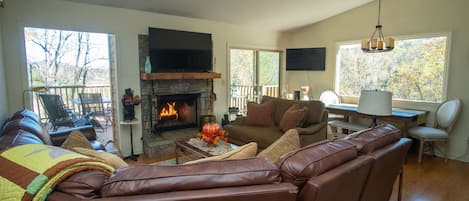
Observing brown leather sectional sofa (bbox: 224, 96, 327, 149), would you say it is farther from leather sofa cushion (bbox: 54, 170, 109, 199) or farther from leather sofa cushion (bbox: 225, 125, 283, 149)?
leather sofa cushion (bbox: 54, 170, 109, 199)

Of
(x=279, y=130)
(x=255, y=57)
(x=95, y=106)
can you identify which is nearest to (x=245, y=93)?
(x=255, y=57)

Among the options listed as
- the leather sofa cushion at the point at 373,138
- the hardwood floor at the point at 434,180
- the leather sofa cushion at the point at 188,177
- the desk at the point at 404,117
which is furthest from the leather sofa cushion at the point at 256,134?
the leather sofa cushion at the point at 188,177

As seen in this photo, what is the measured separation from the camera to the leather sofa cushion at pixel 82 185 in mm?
1081

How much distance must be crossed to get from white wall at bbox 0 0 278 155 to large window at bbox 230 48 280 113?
1.08 ft

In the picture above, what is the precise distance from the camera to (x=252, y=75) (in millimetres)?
6062

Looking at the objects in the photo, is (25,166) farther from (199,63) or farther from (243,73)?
(243,73)

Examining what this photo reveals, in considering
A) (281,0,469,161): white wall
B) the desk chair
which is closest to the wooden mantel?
(281,0,469,161): white wall

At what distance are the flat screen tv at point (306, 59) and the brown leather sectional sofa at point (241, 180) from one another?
4.60 m

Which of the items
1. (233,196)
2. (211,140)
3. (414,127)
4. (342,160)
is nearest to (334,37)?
(414,127)

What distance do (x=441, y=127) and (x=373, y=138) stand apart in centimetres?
336

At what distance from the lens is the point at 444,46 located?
4.27 m

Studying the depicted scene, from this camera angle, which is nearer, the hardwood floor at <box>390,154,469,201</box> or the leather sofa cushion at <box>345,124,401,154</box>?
the leather sofa cushion at <box>345,124,401,154</box>

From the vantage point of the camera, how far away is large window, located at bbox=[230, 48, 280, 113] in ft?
18.7

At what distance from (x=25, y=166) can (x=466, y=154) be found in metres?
5.49
